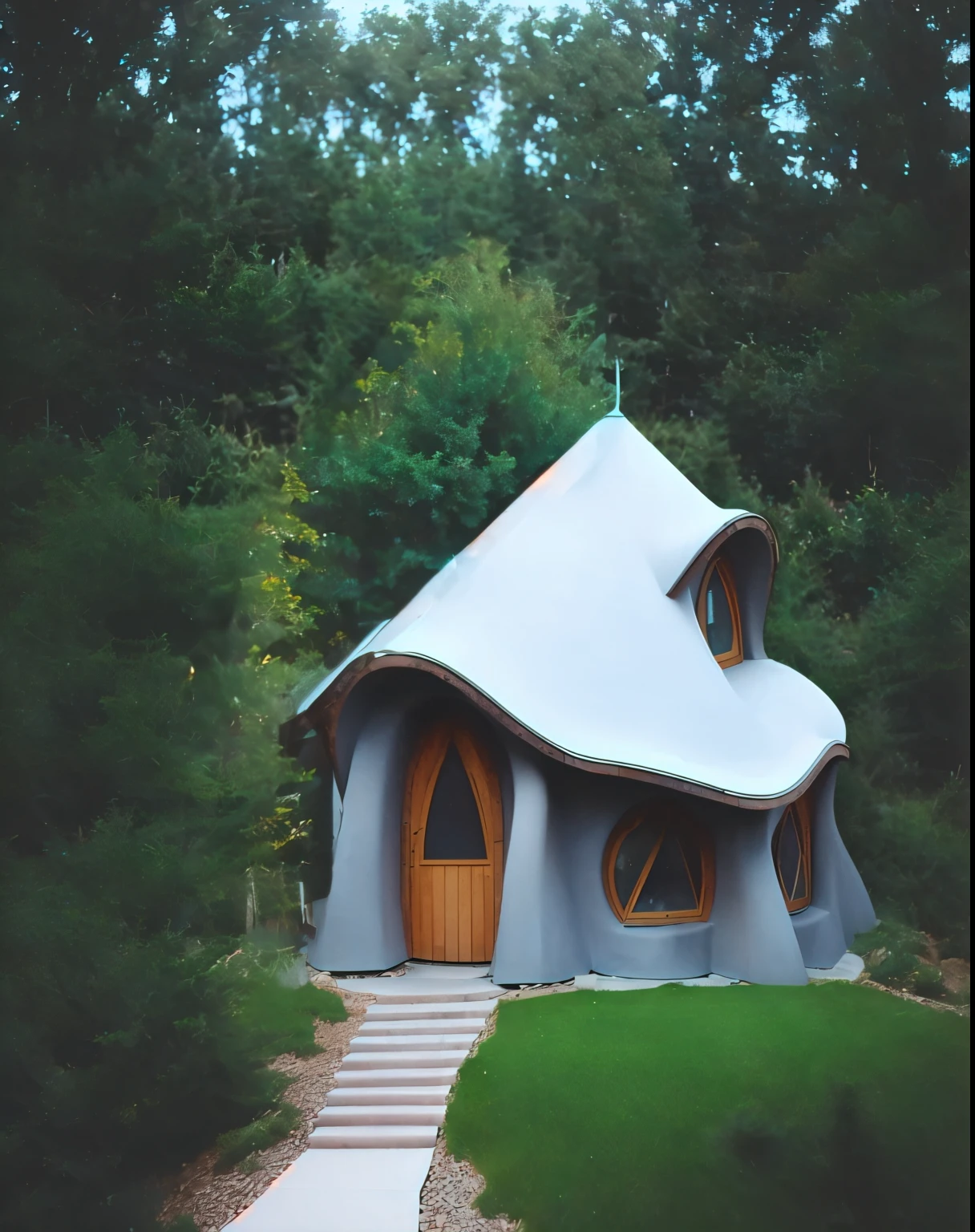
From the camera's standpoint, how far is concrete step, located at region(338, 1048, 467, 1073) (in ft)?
23.7

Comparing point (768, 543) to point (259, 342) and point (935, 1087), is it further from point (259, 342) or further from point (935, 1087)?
point (935, 1087)

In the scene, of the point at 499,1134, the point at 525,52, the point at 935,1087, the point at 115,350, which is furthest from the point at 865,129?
the point at 525,52

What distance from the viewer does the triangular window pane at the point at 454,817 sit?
33.0 ft

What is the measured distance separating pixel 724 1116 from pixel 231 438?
714cm

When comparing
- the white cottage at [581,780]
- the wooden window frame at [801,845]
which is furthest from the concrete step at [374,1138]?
the wooden window frame at [801,845]

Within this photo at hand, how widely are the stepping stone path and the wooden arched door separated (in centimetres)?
67

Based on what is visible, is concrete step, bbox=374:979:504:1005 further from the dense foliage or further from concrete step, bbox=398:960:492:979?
the dense foliage

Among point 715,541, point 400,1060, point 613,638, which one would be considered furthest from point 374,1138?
point 715,541

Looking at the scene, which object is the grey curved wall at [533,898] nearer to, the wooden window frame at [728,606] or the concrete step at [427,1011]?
the concrete step at [427,1011]

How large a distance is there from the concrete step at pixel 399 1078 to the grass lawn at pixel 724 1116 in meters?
0.16

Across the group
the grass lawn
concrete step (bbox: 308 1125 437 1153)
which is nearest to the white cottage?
the grass lawn

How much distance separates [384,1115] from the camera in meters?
6.51

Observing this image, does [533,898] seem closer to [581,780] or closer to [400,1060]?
[581,780]

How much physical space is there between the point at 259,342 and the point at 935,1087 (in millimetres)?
8432
